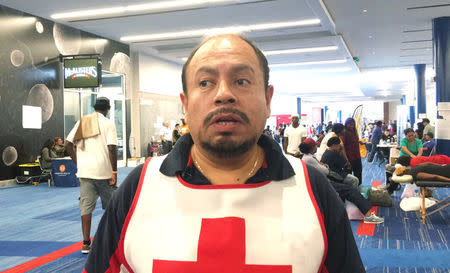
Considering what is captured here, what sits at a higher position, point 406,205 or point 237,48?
point 237,48

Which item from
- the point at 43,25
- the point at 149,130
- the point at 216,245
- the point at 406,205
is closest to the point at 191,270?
the point at 216,245

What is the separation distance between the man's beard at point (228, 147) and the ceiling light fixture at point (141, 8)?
7952mm

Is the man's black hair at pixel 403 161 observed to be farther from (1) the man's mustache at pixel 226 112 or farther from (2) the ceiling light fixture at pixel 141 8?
(1) the man's mustache at pixel 226 112

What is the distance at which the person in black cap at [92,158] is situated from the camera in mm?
3840

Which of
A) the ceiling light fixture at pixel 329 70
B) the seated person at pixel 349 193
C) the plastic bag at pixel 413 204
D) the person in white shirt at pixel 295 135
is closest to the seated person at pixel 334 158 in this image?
the seated person at pixel 349 193

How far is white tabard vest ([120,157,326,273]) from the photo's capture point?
90cm

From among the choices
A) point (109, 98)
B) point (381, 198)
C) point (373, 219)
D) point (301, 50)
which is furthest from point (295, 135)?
point (109, 98)

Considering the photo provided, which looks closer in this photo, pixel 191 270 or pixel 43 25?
pixel 191 270

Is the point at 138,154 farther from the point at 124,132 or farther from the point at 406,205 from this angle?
the point at 406,205

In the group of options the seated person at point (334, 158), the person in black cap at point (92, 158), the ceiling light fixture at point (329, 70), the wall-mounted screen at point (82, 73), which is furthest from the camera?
the ceiling light fixture at point (329, 70)

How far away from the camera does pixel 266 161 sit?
3.34 feet

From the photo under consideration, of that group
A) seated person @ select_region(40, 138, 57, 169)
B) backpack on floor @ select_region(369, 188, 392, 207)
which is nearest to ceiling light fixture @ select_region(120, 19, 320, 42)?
seated person @ select_region(40, 138, 57, 169)

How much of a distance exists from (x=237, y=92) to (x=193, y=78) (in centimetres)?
12

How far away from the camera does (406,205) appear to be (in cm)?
586
